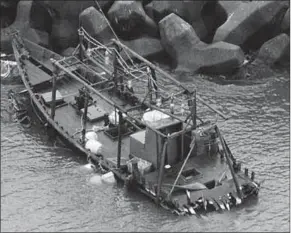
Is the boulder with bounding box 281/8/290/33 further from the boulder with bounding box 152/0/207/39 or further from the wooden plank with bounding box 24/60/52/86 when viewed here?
the wooden plank with bounding box 24/60/52/86

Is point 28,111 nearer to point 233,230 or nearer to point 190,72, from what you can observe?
point 190,72

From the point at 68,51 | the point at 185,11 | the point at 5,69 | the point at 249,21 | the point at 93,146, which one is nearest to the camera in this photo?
the point at 93,146

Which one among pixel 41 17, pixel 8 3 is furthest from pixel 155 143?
pixel 8 3

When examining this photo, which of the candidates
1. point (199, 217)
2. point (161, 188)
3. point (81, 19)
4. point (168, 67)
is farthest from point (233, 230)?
point (81, 19)

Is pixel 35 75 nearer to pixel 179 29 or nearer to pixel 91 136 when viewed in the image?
pixel 91 136

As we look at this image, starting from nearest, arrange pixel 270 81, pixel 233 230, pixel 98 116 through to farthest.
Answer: pixel 233 230
pixel 98 116
pixel 270 81

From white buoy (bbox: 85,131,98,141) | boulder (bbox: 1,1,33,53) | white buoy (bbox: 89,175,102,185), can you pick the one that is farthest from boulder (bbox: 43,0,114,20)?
white buoy (bbox: 89,175,102,185)

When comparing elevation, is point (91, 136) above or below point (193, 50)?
below
